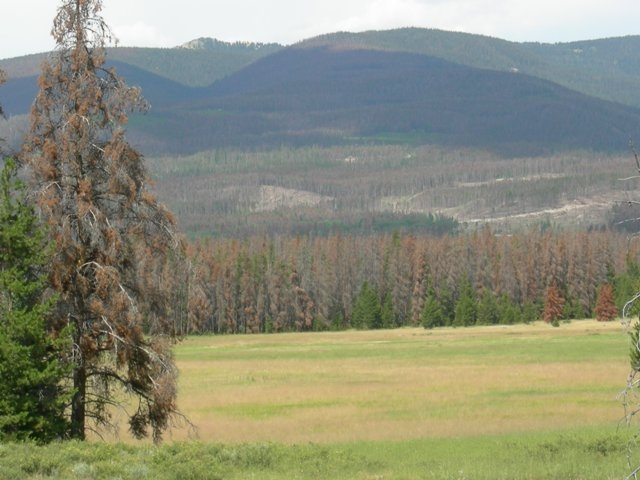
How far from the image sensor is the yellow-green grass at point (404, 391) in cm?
3419

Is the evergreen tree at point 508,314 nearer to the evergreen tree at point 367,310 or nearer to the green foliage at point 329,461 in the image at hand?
the evergreen tree at point 367,310

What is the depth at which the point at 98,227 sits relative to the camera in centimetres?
2292

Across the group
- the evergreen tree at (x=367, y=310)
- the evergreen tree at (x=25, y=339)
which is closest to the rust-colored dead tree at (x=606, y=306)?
the evergreen tree at (x=367, y=310)

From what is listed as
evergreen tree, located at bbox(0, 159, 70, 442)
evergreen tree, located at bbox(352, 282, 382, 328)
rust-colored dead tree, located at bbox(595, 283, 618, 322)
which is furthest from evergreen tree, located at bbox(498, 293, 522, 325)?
evergreen tree, located at bbox(0, 159, 70, 442)

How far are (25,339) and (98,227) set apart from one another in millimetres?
2818

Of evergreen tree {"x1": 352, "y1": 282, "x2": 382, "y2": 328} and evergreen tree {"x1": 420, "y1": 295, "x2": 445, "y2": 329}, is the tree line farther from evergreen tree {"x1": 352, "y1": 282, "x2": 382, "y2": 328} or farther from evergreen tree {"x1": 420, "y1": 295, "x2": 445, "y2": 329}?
evergreen tree {"x1": 420, "y1": 295, "x2": 445, "y2": 329}

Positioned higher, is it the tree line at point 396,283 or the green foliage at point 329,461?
the green foliage at point 329,461

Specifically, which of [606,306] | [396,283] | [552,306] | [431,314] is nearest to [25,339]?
[606,306]

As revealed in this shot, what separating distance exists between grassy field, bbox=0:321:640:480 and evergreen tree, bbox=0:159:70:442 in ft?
3.62

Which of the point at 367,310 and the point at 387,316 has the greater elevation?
the point at 367,310

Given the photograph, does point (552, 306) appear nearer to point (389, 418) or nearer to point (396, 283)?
point (396, 283)

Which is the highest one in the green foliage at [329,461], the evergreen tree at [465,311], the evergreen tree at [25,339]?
→ the evergreen tree at [25,339]

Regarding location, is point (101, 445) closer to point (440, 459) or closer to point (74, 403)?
point (74, 403)

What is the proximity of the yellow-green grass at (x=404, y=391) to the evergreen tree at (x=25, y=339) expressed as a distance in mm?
10353
